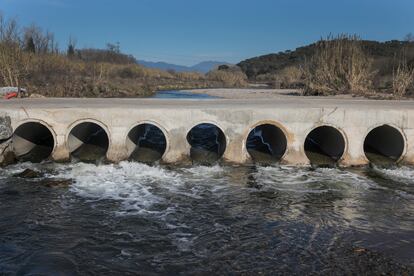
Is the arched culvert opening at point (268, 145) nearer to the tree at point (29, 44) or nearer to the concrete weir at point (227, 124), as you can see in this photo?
the concrete weir at point (227, 124)

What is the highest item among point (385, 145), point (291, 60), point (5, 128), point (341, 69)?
point (291, 60)

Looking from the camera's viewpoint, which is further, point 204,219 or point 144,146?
point 144,146

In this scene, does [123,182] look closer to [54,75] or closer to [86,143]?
[86,143]

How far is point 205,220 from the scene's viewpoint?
27.3 ft

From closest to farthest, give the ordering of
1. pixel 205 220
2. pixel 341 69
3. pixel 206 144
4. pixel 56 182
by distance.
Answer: pixel 205 220, pixel 56 182, pixel 206 144, pixel 341 69

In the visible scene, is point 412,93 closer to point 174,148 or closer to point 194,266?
point 174,148

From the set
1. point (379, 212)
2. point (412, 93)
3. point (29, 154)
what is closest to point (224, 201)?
point (379, 212)

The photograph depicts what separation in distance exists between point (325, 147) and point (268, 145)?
1.88 metres

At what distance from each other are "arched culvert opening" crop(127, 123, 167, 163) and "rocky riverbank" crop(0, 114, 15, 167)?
3.16 m

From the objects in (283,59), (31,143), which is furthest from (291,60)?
(31,143)

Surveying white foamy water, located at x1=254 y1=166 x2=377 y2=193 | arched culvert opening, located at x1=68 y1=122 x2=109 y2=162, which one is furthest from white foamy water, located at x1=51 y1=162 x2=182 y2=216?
white foamy water, located at x1=254 y1=166 x2=377 y2=193

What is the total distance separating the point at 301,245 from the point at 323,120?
6.31m

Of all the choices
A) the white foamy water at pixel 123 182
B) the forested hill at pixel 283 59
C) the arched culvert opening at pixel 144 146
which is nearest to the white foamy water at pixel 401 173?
the white foamy water at pixel 123 182

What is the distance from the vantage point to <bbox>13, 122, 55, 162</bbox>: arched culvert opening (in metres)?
13.1
